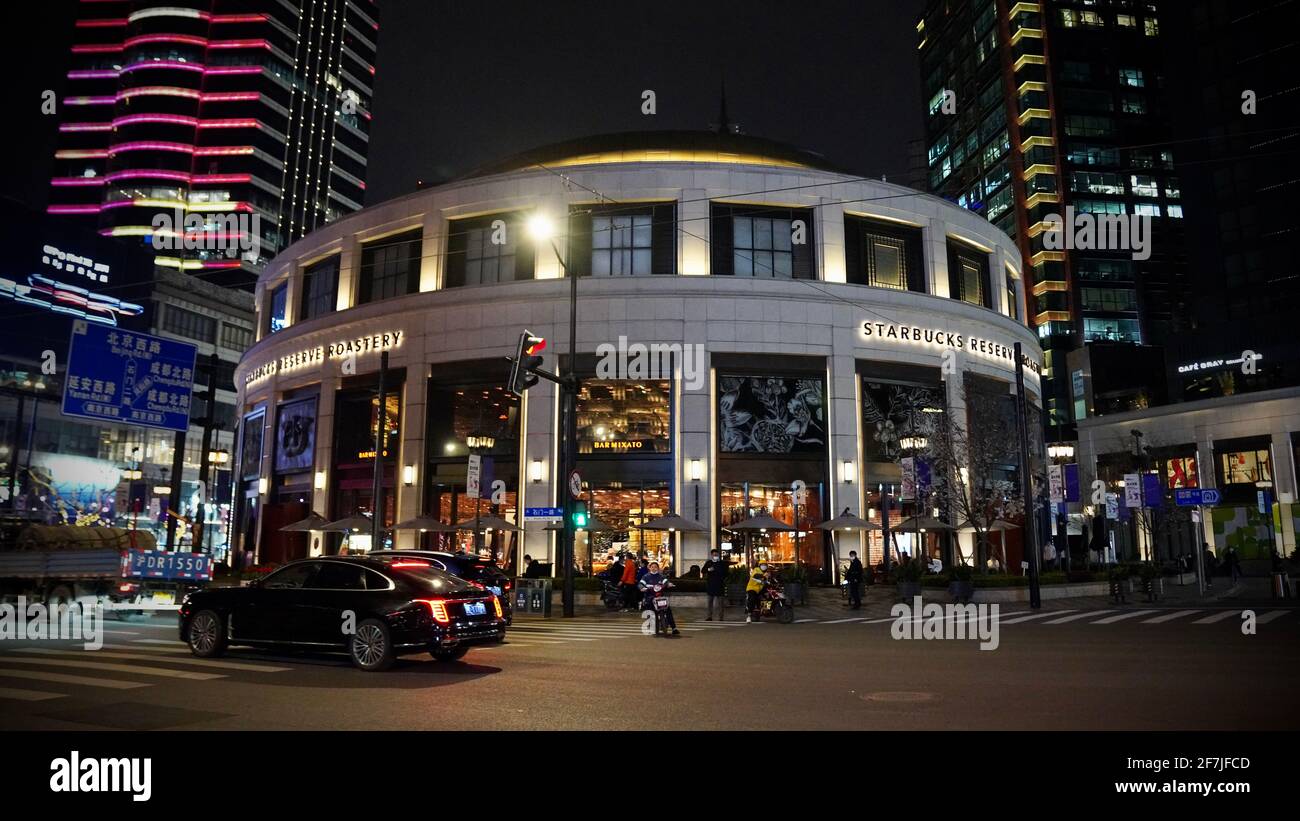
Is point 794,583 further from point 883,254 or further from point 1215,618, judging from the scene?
point 883,254

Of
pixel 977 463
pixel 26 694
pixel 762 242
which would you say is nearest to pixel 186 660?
pixel 26 694

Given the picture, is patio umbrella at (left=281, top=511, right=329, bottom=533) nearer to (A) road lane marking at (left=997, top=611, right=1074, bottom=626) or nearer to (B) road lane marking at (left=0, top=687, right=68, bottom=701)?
(A) road lane marking at (left=997, top=611, right=1074, bottom=626)

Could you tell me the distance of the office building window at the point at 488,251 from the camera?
3959 cm

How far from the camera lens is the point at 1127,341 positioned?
313ft

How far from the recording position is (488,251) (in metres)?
40.4

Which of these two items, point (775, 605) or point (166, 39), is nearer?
point (775, 605)

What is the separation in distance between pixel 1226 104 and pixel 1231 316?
1907 centimetres

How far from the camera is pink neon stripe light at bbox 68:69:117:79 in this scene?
422ft

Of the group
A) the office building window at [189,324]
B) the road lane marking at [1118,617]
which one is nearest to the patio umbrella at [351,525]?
the road lane marking at [1118,617]

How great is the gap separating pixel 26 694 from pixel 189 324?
110 m

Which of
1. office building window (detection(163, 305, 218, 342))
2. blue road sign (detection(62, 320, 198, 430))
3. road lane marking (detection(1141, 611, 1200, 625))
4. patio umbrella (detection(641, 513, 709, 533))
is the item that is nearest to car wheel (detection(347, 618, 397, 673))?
blue road sign (detection(62, 320, 198, 430))

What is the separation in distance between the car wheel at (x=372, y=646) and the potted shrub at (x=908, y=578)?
2111 centimetres

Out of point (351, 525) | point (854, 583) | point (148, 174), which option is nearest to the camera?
point (854, 583)
